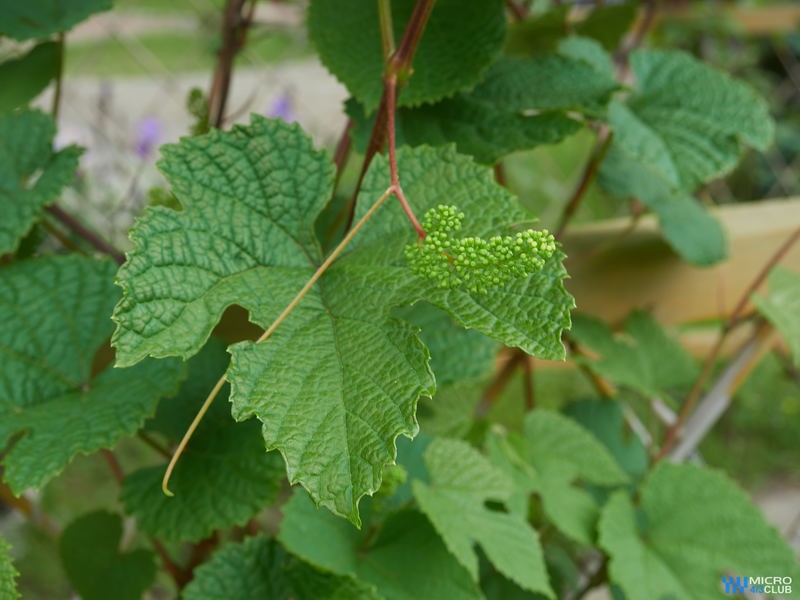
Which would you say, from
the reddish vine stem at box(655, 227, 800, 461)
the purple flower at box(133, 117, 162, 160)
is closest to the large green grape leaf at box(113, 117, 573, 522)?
the reddish vine stem at box(655, 227, 800, 461)

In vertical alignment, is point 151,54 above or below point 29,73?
above

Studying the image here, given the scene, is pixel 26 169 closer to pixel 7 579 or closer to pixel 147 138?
pixel 7 579

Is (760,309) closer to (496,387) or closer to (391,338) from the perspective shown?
(496,387)

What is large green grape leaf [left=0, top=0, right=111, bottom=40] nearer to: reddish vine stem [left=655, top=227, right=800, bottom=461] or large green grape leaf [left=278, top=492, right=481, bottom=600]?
large green grape leaf [left=278, top=492, right=481, bottom=600]

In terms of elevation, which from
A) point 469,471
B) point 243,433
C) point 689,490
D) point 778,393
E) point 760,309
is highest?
point 243,433

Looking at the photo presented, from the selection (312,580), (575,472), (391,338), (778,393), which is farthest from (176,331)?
(778,393)

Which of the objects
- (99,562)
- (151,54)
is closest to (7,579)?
(99,562)
